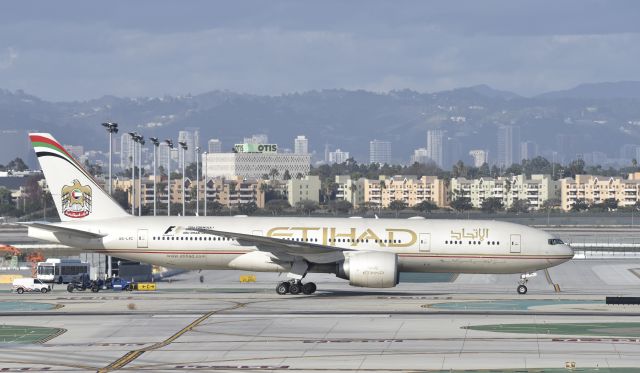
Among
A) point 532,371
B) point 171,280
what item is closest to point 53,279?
point 171,280

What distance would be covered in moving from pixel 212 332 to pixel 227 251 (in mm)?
17167

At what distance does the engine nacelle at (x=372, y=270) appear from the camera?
195 ft

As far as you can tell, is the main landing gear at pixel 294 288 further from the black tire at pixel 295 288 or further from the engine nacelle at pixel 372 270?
the engine nacelle at pixel 372 270

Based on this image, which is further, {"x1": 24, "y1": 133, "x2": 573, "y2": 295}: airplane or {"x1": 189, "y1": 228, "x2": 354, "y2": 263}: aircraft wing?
{"x1": 24, "y1": 133, "x2": 573, "y2": 295}: airplane

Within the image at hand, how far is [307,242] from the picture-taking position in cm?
6222

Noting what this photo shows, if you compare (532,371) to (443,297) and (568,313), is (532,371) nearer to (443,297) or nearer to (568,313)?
(568,313)

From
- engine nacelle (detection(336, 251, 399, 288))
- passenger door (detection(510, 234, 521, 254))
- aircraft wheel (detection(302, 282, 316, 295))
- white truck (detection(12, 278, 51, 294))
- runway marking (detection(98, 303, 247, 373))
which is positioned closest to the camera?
runway marking (detection(98, 303, 247, 373))

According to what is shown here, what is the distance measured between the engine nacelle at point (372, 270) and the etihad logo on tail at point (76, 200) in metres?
15.4

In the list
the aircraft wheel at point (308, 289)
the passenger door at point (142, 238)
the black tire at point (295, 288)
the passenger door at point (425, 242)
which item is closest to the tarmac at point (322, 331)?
the aircraft wheel at point (308, 289)

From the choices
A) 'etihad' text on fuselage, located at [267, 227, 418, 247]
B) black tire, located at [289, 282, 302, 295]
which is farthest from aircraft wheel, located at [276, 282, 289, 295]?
'etihad' text on fuselage, located at [267, 227, 418, 247]

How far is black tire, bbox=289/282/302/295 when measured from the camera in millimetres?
62344

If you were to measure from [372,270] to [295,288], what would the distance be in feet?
16.7

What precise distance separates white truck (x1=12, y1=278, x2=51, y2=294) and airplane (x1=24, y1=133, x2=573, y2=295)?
15.9 ft

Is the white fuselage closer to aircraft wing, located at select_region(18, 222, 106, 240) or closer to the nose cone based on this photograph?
the nose cone
